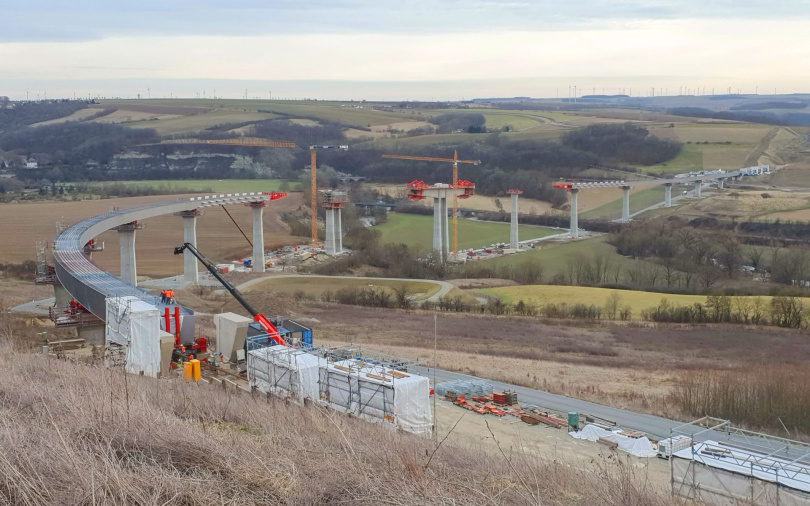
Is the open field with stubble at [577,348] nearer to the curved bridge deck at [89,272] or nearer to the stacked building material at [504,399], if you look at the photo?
the stacked building material at [504,399]

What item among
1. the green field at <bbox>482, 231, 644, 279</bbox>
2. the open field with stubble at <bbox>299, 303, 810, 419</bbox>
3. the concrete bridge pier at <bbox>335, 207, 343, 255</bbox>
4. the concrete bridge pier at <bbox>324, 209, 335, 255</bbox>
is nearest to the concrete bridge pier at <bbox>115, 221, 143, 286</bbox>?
the open field with stubble at <bbox>299, 303, 810, 419</bbox>

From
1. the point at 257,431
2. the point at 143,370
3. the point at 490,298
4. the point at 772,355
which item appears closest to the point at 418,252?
the point at 490,298

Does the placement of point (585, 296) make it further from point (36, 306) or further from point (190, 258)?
point (36, 306)

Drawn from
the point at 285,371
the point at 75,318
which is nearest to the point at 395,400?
the point at 285,371

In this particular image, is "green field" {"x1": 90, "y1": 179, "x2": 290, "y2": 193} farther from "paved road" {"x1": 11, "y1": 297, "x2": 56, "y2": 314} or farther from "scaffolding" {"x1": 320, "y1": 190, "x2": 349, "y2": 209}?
"paved road" {"x1": 11, "y1": 297, "x2": 56, "y2": 314}

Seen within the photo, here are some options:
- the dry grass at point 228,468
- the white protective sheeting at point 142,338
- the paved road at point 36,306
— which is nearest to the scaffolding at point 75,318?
the white protective sheeting at point 142,338

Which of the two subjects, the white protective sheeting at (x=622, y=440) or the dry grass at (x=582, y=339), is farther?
the dry grass at (x=582, y=339)
